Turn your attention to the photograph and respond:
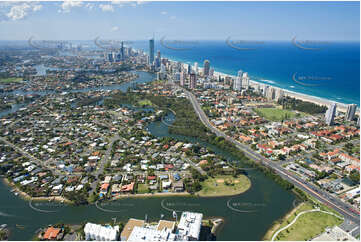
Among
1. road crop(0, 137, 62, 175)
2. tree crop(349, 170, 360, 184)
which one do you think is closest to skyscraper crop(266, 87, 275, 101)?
tree crop(349, 170, 360, 184)

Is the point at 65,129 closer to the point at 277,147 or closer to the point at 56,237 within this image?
the point at 56,237

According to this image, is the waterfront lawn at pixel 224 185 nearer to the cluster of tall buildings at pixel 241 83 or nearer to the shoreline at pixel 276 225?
the shoreline at pixel 276 225

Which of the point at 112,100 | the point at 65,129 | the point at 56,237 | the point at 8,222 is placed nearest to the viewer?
the point at 56,237

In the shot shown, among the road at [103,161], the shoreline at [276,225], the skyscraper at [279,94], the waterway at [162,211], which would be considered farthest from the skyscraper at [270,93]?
the shoreline at [276,225]

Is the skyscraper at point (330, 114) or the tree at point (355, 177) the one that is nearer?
the tree at point (355, 177)

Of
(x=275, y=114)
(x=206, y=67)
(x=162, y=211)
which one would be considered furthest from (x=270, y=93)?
(x=162, y=211)

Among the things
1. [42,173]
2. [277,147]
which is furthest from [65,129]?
[277,147]
